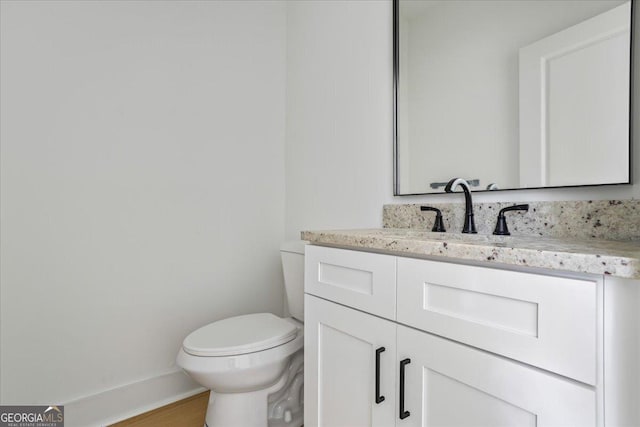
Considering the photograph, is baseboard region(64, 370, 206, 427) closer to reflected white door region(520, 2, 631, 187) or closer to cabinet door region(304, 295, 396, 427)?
cabinet door region(304, 295, 396, 427)

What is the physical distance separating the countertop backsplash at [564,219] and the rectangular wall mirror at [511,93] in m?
0.07

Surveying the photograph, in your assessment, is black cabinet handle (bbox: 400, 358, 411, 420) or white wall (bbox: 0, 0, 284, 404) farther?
white wall (bbox: 0, 0, 284, 404)

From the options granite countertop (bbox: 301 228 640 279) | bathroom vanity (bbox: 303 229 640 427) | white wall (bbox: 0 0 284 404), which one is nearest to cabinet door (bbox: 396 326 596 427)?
bathroom vanity (bbox: 303 229 640 427)

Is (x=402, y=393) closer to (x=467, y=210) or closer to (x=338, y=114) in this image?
(x=467, y=210)

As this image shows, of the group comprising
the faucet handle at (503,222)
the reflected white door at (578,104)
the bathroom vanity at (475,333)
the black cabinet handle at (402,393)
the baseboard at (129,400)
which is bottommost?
the baseboard at (129,400)

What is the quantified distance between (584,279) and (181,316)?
1697 millimetres

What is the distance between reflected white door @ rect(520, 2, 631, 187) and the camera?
866 millimetres

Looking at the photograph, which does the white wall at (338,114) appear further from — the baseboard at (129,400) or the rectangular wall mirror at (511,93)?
the baseboard at (129,400)

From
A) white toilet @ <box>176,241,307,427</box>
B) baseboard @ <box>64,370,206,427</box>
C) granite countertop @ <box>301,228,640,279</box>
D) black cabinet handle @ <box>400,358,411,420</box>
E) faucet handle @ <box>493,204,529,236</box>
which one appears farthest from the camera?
baseboard @ <box>64,370,206,427</box>

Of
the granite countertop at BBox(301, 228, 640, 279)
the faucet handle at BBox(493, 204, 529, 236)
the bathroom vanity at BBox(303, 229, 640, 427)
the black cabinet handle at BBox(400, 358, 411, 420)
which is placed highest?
the faucet handle at BBox(493, 204, 529, 236)

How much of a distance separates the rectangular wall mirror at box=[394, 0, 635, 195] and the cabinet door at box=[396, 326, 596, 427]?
602mm

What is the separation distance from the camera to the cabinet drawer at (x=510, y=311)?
0.55 metres

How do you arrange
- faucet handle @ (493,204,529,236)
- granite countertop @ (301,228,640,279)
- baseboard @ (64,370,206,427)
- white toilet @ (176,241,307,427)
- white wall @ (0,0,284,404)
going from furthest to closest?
baseboard @ (64,370,206,427)
white wall @ (0,0,284,404)
white toilet @ (176,241,307,427)
faucet handle @ (493,204,529,236)
granite countertop @ (301,228,640,279)

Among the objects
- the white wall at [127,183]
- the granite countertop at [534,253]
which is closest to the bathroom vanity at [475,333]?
the granite countertop at [534,253]
